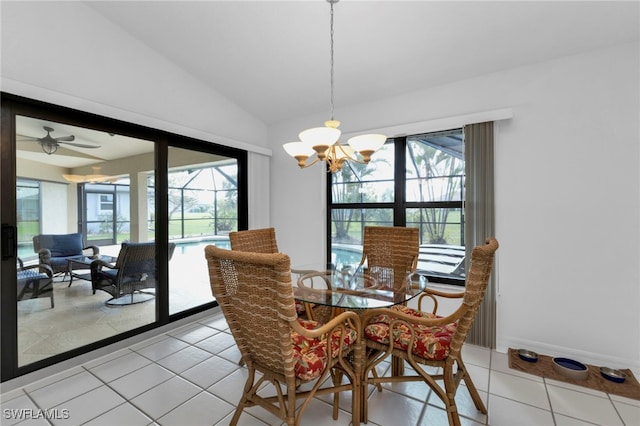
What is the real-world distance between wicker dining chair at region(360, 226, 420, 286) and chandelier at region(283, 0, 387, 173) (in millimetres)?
966

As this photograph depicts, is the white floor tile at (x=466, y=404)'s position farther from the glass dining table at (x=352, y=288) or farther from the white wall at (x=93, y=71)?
the white wall at (x=93, y=71)

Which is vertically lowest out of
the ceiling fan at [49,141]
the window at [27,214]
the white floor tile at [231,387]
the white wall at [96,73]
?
the white floor tile at [231,387]

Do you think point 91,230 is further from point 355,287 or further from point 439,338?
point 439,338

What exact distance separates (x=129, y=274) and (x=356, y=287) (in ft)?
7.63

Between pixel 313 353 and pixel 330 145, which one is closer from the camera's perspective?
pixel 313 353

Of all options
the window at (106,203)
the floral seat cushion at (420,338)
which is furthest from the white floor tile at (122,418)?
the window at (106,203)

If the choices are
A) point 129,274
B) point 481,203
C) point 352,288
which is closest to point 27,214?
point 129,274

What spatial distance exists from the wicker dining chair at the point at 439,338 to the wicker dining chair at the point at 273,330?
0.18 meters

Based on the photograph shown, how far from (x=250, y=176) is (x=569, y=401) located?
376 centimetres

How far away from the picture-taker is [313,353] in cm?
149

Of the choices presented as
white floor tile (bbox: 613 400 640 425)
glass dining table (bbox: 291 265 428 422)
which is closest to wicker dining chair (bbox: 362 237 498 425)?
glass dining table (bbox: 291 265 428 422)

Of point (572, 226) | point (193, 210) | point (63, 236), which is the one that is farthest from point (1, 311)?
point (572, 226)

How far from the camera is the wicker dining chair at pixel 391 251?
2564mm

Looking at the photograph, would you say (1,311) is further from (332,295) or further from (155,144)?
(332,295)
